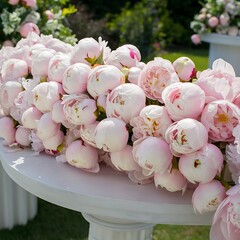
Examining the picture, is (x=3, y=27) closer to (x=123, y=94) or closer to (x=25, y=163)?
(x=25, y=163)

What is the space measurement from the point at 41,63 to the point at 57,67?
0.29 ft

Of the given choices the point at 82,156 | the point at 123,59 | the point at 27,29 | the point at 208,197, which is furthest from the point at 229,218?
the point at 27,29

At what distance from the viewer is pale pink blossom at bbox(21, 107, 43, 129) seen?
123 cm

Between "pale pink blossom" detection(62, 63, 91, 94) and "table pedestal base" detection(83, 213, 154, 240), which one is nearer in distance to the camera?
"pale pink blossom" detection(62, 63, 91, 94)

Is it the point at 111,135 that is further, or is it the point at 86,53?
the point at 86,53

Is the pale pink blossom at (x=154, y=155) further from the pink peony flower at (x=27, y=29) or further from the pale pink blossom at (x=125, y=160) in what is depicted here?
the pink peony flower at (x=27, y=29)

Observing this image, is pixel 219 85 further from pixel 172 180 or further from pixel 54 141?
pixel 54 141

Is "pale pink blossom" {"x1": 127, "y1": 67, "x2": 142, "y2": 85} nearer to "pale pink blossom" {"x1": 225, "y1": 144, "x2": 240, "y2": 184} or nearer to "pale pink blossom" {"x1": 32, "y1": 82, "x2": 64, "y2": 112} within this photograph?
"pale pink blossom" {"x1": 32, "y1": 82, "x2": 64, "y2": 112}

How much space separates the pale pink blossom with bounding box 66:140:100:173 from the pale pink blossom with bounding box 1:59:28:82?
0.35 m

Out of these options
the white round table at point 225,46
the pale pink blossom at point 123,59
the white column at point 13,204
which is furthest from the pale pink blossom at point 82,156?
the white round table at point 225,46

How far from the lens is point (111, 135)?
1.02 m

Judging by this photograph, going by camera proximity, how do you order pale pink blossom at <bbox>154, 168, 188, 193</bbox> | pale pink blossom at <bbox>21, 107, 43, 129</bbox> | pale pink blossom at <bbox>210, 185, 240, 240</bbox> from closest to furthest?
pale pink blossom at <bbox>210, 185, 240, 240</bbox> → pale pink blossom at <bbox>154, 168, 188, 193</bbox> → pale pink blossom at <bbox>21, 107, 43, 129</bbox>

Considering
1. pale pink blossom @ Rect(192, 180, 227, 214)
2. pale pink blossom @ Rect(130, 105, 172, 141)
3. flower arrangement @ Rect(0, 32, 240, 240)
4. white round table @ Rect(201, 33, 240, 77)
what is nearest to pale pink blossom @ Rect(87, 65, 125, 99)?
flower arrangement @ Rect(0, 32, 240, 240)

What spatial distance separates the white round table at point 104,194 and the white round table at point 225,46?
403 cm
